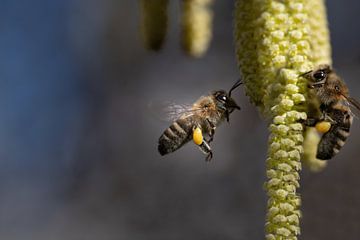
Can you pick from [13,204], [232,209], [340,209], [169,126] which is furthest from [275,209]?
[13,204]

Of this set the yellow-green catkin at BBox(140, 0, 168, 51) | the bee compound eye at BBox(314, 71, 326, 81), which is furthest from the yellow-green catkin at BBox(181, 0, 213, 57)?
the bee compound eye at BBox(314, 71, 326, 81)

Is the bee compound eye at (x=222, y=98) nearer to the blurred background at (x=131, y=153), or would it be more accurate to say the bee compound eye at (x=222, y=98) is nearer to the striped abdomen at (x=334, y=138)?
the striped abdomen at (x=334, y=138)

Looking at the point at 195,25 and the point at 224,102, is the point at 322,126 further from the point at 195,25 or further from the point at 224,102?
the point at 195,25

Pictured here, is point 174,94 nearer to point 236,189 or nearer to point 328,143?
point 236,189

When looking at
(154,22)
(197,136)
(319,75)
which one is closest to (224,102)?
(197,136)

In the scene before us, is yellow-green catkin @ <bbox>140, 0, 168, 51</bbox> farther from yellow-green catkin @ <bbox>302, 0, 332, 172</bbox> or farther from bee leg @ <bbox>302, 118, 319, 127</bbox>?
bee leg @ <bbox>302, 118, 319, 127</bbox>

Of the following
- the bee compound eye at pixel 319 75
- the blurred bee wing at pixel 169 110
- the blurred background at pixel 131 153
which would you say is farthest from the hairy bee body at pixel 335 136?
the blurred background at pixel 131 153

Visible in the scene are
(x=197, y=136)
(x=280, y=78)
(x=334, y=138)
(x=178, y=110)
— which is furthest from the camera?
(x=178, y=110)
